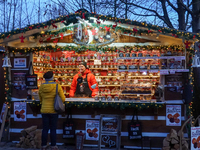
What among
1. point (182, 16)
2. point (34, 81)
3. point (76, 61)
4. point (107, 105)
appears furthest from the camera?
point (182, 16)

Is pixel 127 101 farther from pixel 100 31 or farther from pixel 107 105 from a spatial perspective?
pixel 100 31

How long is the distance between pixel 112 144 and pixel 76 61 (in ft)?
13.6

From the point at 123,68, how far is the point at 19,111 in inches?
133

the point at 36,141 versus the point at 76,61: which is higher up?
the point at 76,61

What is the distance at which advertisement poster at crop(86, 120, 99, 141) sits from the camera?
6.41 meters

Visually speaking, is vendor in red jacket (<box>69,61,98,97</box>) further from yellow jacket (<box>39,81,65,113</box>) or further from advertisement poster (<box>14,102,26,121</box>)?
yellow jacket (<box>39,81,65,113</box>)

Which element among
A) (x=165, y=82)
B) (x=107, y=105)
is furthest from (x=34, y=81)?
(x=165, y=82)

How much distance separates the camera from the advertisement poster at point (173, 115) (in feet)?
20.2

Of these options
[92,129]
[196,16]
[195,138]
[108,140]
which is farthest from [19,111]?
[196,16]

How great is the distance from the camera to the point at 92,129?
253 inches

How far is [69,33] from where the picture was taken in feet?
23.2

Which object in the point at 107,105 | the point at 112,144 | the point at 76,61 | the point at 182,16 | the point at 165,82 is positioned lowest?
the point at 112,144

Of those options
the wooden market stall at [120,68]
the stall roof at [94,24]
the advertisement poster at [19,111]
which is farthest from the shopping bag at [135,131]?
the advertisement poster at [19,111]

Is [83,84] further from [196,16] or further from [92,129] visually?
[196,16]
